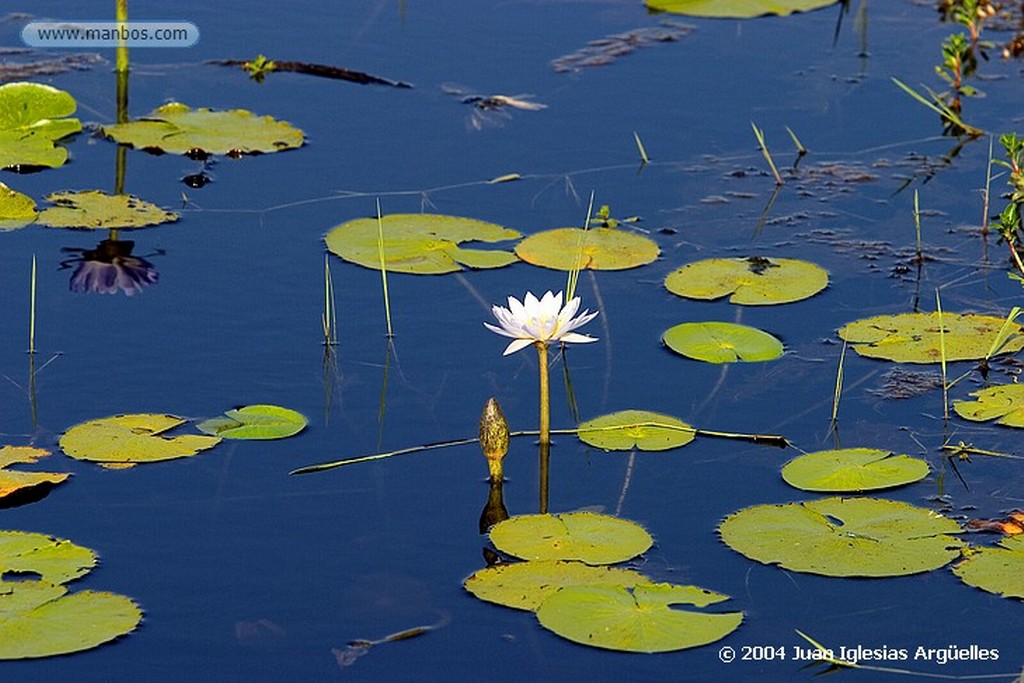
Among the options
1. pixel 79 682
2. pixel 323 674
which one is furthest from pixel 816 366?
pixel 79 682

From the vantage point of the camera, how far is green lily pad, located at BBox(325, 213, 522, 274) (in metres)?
4.83

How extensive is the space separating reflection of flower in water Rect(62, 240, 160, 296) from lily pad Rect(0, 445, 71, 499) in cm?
103

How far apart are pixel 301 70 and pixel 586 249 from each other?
214 centimetres

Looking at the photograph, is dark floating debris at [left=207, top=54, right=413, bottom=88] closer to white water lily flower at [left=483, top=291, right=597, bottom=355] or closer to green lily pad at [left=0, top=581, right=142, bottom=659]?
white water lily flower at [left=483, top=291, right=597, bottom=355]

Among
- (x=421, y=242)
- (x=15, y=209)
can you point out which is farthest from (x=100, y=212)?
(x=421, y=242)

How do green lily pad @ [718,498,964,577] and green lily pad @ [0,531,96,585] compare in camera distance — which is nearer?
green lily pad @ [0,531,96,585]

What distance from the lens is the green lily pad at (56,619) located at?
2.96 meters

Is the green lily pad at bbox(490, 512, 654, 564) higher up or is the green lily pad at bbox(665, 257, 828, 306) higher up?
the green lily pad at bbox(665, 257, 828, 306)

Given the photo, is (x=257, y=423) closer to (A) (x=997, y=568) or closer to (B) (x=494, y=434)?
(B) (x=494, y=434)

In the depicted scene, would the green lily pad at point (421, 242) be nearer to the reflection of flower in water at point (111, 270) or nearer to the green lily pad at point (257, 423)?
the reflection of flower in water at point (111, 270)

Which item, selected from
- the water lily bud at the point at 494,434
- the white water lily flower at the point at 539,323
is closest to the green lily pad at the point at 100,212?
the white water lily flower at the point at 539,323

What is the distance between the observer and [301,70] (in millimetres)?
6551

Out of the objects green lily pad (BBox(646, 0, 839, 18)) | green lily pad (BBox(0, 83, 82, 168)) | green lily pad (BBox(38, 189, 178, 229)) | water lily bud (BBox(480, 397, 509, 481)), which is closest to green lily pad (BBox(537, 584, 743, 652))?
water lily bud (BBox(480, 397, 509, 481))

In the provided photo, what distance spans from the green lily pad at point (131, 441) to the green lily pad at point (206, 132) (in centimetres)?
208
